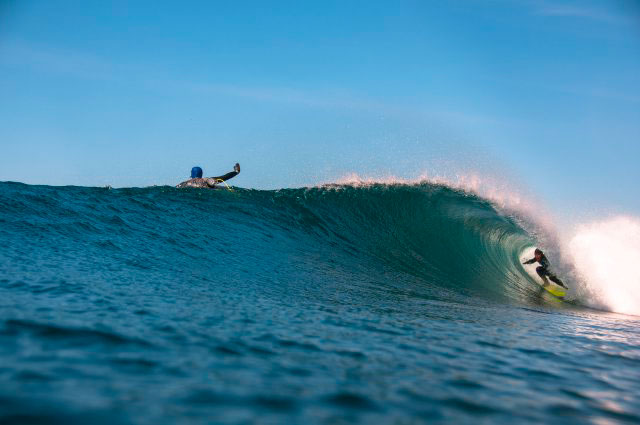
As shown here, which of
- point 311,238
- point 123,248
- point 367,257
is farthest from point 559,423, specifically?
point 311,238

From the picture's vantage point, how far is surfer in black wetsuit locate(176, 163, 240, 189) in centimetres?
1370

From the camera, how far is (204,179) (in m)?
13.8

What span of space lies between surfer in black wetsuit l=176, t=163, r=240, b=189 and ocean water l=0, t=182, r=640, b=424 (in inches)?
171

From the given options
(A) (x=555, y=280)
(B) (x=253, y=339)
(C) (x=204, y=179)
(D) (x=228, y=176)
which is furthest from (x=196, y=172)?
(B) (x=253, y=339)

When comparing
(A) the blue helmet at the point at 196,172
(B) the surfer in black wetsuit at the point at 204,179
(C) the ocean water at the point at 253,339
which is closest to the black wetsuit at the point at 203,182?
(B) the surfer in black wetsuit at the point at 204,179

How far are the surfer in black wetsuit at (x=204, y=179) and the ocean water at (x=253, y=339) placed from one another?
4.35m

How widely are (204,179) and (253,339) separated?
11296mm

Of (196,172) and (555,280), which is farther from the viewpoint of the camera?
(196,172)

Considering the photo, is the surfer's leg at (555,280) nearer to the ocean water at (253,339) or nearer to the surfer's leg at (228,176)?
the ocean water at (253,339)

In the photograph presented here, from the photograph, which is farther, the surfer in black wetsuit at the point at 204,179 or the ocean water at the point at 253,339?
the surfer in black wetsuit at the point at 204,179

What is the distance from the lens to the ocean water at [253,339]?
81.0 inches

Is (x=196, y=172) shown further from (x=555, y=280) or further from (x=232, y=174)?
(x=555, y=280)

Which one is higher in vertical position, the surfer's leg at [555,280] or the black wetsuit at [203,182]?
the black wetsuit at [203,182]

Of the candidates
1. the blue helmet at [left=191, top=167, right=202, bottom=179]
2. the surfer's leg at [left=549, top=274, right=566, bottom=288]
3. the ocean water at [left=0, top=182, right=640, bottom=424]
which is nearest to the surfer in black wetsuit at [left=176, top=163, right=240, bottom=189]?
the blue helmet at [left=191, top=167, right=202, bottom=179]
